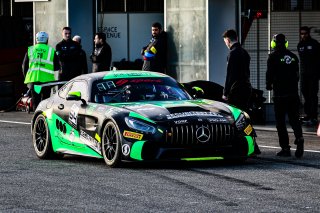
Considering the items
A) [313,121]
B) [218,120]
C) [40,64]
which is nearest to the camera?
[218,120]

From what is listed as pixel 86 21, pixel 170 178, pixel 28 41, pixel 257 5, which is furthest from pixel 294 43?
pixel 170 178

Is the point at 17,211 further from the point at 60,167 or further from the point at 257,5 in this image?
the point at 257,5

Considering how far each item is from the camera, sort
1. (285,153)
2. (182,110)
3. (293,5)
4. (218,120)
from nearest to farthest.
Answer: (218,120) → (182,110) → (285,153) → (293,5)

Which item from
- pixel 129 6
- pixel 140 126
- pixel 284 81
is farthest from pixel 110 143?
pixel 129 6

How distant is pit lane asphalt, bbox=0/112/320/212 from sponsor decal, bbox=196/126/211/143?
1.16 feet

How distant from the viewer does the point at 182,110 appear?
14.9 metres

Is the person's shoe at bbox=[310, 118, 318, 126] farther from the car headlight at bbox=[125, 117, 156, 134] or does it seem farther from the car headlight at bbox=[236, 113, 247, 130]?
the car headlight at bbox=[125, 117, 156, 134]

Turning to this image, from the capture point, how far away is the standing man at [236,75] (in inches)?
667

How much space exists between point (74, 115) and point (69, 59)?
25.3 ft

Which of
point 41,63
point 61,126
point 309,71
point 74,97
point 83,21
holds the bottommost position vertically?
point 61,126

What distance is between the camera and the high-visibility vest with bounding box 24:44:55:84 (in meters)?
22.6

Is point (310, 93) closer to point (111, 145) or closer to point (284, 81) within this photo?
point (284, 81)

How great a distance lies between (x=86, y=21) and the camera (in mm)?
28469

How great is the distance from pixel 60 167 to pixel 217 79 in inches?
425
